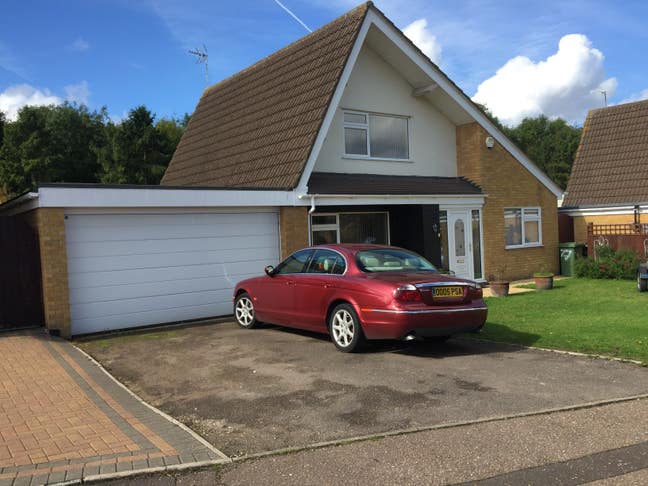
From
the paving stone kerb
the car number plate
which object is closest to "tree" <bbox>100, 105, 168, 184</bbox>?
the paving stone kerb

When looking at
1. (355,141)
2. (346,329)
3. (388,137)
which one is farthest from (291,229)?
(346,329)

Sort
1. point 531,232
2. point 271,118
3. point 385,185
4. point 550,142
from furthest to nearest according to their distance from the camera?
point 550,142, point 531,232, point 271,118, point 385,185

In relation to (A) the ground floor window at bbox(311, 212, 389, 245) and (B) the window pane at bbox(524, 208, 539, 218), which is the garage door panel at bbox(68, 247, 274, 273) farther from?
(B) the window pane at bbox(524, 208, 539, 218)

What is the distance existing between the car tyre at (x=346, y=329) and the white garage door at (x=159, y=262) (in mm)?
4476

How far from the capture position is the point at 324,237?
14953 mm

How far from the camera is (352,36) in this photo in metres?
14.2

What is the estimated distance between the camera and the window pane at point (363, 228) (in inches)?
608

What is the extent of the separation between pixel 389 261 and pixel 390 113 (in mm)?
8562

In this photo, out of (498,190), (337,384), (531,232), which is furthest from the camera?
(531,232)

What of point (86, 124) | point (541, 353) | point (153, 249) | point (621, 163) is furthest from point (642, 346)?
point (86, 124)

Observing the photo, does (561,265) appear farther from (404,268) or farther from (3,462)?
(3,462)

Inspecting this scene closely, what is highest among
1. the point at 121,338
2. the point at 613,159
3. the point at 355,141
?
the point at 355,141

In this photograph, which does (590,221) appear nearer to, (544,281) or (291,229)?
(544,281)

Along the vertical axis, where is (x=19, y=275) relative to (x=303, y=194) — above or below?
below
